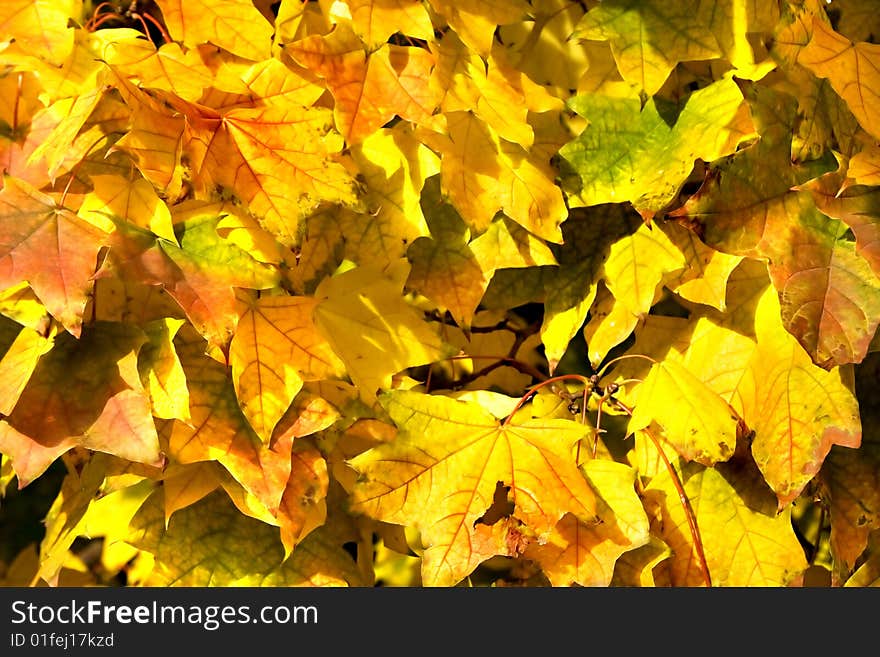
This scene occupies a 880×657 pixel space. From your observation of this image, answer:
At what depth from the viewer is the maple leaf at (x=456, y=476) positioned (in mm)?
1049

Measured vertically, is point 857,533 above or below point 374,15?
below

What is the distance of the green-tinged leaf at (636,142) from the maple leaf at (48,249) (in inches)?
20.6

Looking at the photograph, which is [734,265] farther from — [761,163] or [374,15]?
[374,15]

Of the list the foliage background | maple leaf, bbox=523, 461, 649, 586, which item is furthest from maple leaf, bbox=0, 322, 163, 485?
maple leaf, bbox=523, 461, 649, 586

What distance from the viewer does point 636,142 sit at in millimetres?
1092

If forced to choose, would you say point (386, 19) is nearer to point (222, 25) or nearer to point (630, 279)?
point (222, 25)

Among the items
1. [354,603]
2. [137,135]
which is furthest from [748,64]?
[354,603]

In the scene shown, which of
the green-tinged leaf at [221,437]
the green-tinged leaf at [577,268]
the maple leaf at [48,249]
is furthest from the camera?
the green-tinged leaf at [577,268]

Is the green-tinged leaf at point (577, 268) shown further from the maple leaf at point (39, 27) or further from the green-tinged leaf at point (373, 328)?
the maple leaf at point (39, 27)

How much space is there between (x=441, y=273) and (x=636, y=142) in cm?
27

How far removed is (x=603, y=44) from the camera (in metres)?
1.11

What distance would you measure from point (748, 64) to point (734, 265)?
0.22 meters

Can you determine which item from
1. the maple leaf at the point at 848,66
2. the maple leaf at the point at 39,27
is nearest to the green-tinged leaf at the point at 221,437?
the maple leaf at the point at 39,27

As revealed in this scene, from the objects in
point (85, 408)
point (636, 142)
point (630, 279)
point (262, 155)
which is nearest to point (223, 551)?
point (85, 408)
